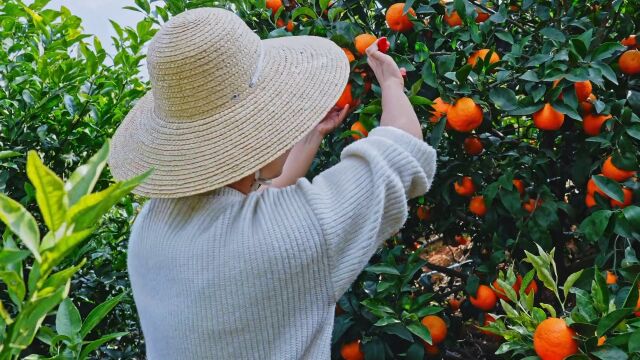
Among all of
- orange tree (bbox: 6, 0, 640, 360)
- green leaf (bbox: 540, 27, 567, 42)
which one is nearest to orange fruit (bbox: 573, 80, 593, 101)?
orange tree (bbox: 6, 0, 640, 360)

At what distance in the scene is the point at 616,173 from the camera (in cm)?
163

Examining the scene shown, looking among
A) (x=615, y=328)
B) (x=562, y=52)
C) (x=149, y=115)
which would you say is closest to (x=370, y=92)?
(x=562, y=52)

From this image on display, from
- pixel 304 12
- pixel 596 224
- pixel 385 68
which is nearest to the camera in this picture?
pixel 385 68

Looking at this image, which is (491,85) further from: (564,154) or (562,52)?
(564,154)

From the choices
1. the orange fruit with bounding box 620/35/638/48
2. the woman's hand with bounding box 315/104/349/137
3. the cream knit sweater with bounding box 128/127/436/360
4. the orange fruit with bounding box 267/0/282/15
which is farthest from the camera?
the orange fruit with bounding box 267/0/282/15

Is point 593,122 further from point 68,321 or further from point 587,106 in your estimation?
point 68,321

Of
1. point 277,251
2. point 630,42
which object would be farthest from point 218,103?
point 630,42

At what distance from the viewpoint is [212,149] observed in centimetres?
126

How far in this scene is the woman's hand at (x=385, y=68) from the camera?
1.44m

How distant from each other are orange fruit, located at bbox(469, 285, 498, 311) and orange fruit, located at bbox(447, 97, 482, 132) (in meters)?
0.46

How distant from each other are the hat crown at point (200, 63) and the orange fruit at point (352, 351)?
2.64ft

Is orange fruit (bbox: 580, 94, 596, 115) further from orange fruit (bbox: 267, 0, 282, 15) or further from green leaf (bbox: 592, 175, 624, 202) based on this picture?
orange fruit (bbox: 267, 0, 282, 15)

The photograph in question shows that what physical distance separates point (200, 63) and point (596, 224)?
0.95m

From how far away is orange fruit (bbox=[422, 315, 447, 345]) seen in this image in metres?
1.85
